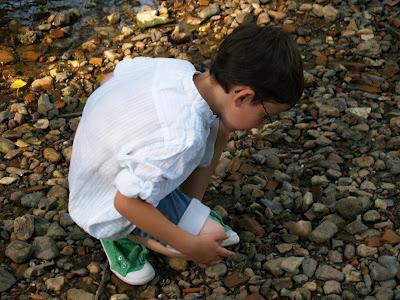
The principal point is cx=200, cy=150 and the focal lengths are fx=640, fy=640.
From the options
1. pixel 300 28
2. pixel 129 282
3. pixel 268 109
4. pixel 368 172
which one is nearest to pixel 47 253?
pixel 129 282

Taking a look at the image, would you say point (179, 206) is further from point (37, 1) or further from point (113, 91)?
point (37, 1)

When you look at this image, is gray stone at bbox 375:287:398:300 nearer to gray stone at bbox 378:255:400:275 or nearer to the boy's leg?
gray stone at bbox 378:255:400:275

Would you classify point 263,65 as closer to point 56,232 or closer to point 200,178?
point 200,178

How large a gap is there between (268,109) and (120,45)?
1956mm

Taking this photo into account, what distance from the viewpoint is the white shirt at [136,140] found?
6.33 feet

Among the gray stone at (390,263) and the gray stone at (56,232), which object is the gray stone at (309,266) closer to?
the gray stone at (390,263)

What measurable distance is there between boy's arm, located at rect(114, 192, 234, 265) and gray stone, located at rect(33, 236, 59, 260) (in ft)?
1.85

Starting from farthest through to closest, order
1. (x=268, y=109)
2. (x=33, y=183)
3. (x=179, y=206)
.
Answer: (x=33, y=183)
(x=179, y=206)
(x=268, y=109)

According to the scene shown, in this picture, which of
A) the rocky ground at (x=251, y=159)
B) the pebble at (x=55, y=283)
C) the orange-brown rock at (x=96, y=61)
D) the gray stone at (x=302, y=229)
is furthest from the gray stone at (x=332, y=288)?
the orange-brown rock at (x=96, y=61)

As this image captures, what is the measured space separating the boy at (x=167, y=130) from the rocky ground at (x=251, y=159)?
0.86 ft

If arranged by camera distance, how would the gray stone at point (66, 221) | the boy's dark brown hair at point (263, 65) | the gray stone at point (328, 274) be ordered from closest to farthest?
the boy's dark brown hair at point (263, 65) → the gray stone at point (328, 274) → the gray stone at point (66, 221)

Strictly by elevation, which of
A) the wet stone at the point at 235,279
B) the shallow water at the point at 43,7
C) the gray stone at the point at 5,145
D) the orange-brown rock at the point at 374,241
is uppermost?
the orange-brown rock at the point at 374,241

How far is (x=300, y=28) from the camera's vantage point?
3.94 metres

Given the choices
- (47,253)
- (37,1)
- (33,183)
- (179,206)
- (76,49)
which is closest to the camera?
(179,206)
